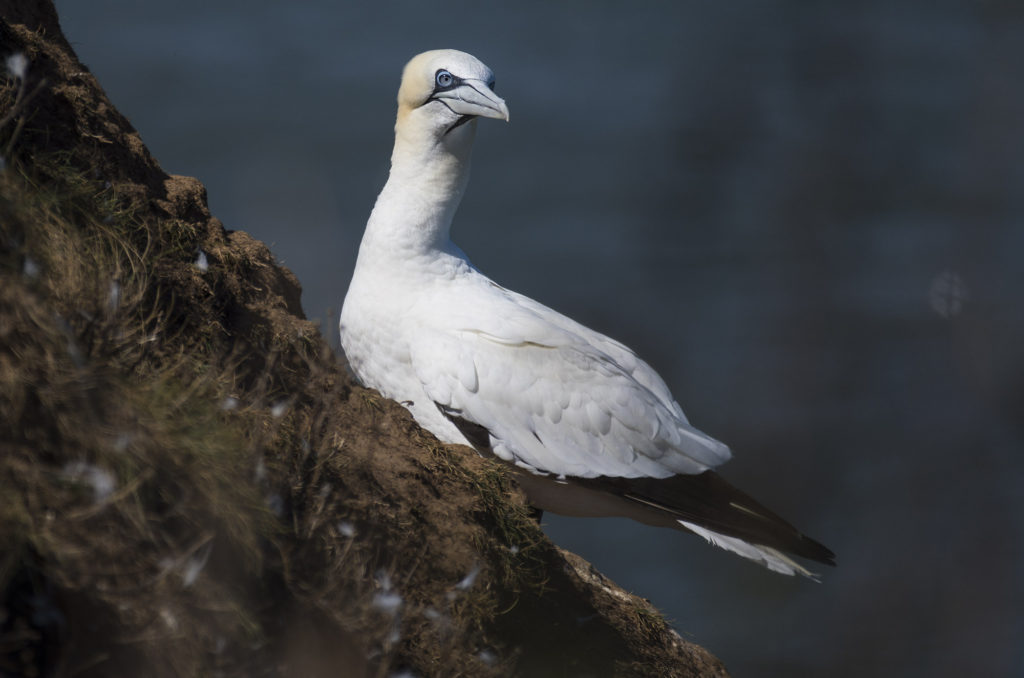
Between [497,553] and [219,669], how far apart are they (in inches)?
61.2

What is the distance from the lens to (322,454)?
3.70 metres

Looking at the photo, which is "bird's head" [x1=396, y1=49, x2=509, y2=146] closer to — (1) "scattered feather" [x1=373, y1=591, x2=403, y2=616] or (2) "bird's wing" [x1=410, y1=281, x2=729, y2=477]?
(2) "bird's wing" [x1=410, y1=281, x2=729, y2=477]

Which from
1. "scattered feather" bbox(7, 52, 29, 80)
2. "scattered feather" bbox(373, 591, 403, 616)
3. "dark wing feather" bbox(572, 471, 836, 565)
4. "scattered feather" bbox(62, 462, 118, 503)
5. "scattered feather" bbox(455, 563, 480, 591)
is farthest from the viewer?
"dark wing feather" bbox(572, 471, 836, 565)

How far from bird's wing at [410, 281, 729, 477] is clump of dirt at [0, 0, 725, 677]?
1.93 feet

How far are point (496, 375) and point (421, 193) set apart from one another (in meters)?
1.11

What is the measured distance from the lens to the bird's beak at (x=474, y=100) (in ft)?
18.0

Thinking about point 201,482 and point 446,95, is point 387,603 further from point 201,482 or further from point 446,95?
point 446,95

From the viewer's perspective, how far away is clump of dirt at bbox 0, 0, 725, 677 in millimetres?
2689

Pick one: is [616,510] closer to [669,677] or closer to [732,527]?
[732,527]

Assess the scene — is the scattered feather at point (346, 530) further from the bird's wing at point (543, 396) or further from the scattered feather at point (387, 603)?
the bird's wing at point (543, 396)

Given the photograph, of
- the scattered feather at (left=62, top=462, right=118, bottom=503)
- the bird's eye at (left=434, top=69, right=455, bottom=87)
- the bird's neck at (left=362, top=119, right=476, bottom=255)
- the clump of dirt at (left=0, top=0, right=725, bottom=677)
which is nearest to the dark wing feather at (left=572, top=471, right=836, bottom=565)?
the clump of dirt at (left=0, top=0, right=725, bottom=677)

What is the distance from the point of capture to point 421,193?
5730mm

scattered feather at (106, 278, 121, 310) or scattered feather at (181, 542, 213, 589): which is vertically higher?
scattered feather at (106, 278, 121, 310)

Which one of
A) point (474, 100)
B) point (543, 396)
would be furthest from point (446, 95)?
point (543, 396)
